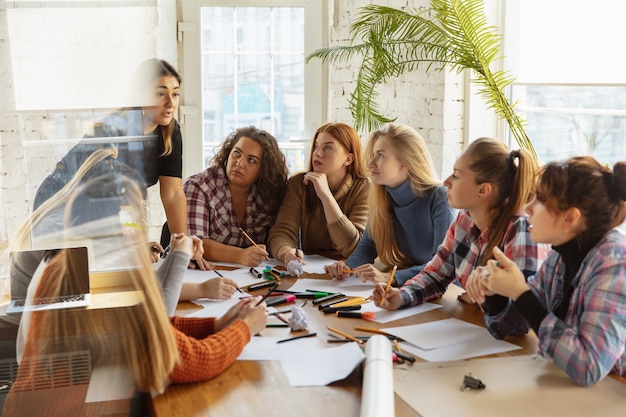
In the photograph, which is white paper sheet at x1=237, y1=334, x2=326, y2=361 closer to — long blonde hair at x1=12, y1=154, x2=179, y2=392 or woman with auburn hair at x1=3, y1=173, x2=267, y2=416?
woman with auburn hair at x1=3, y1=173, x2=267, y2=416

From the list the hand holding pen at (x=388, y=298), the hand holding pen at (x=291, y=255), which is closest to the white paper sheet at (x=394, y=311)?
the hand holding pen at (x=388, y=298)

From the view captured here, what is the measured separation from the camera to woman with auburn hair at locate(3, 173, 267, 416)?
1.16 m

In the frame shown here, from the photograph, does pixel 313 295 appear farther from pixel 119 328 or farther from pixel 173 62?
pixel 173 62

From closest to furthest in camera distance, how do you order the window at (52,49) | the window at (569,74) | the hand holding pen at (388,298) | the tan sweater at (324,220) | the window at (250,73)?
1. the hand holding pen at (388,298)
2. the tan sweater at (324,220)
3. the window at (569,74)
4. the window at (52,49)
5. the window at (250,73)

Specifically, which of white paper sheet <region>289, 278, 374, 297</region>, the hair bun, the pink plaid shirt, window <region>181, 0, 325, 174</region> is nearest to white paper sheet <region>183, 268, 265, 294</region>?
white paper sheet <region>289, 278, 374, 297</region>

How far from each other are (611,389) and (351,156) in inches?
58.2

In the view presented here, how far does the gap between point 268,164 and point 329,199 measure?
0.25 metres

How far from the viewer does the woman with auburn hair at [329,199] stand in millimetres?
2543

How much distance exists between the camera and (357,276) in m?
2.13

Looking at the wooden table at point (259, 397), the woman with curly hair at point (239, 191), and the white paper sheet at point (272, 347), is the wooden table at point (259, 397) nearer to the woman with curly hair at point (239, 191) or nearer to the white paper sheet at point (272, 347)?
the white paper sheet at point (272, 347)

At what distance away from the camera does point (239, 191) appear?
261 centimetres

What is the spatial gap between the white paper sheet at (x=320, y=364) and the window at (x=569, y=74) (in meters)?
1.63

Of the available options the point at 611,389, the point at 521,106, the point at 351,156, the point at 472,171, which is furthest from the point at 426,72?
the point at 611,389

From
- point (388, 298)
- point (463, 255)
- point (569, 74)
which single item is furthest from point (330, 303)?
point (569, 74)
